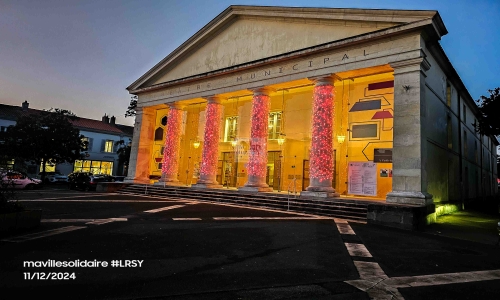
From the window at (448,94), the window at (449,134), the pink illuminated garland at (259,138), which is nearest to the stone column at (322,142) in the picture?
the pink illuminated garland at (259,138)

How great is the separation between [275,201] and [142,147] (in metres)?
12.7

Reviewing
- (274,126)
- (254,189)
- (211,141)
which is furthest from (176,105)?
(254,189)

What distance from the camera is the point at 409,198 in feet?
34.1

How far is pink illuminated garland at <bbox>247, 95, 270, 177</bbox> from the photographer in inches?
599

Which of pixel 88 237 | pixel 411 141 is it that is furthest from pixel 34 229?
pixel 411 141

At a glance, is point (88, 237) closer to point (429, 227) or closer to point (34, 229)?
point (34, 229)

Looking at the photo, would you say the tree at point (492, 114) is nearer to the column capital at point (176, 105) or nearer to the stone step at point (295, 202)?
the stone step at point (295, 202)

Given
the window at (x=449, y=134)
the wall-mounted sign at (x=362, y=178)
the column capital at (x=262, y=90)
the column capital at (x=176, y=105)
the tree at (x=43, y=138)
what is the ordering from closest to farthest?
the wall-mounted sign at (x=362, y=178) → the column capital at (x=262, y=90) → the window at (x=449, y=134) → the column capital at (x=176, y=105) → the tree at (x=43, y=138)

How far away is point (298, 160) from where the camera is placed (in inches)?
676

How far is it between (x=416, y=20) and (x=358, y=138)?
572cm

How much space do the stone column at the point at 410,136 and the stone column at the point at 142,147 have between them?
16445 millimetres

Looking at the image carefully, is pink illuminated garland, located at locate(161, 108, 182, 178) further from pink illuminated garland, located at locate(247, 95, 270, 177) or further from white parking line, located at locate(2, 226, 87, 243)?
white parking line, located at locate(2, 226, 87, 243)

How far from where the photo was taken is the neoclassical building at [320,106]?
11414 mm

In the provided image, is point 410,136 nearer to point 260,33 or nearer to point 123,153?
point 260,33
